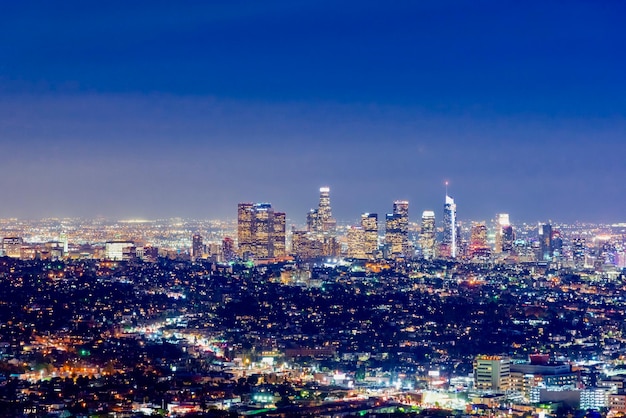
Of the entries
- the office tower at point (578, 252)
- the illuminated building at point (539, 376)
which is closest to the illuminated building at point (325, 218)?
the office tower at point (578, 252)

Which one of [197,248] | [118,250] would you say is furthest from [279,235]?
[118,250]

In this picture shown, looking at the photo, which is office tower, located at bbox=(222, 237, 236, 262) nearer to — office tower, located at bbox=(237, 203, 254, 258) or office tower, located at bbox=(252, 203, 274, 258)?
office tower, located at bbox=(237, 203, 254, 258)

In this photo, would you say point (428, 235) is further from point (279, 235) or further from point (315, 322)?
→ point (315, 322)

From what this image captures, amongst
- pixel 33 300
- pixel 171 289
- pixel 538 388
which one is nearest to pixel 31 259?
pixel 171 289

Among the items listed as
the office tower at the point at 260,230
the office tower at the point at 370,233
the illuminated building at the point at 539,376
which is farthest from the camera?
the office tower at the point at 370,233

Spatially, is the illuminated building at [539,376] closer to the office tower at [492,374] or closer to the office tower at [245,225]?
the office tower at [492,374]

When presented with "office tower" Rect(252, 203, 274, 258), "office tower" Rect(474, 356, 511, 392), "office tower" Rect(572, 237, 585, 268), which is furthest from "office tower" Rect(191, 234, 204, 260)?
"office tower" Rect(474, 356, 511, 392)

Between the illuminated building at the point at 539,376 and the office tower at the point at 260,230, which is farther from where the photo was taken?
the office tower at the point at 260,230

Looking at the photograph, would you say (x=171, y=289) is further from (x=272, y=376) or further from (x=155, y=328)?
(x=272, y=376)
